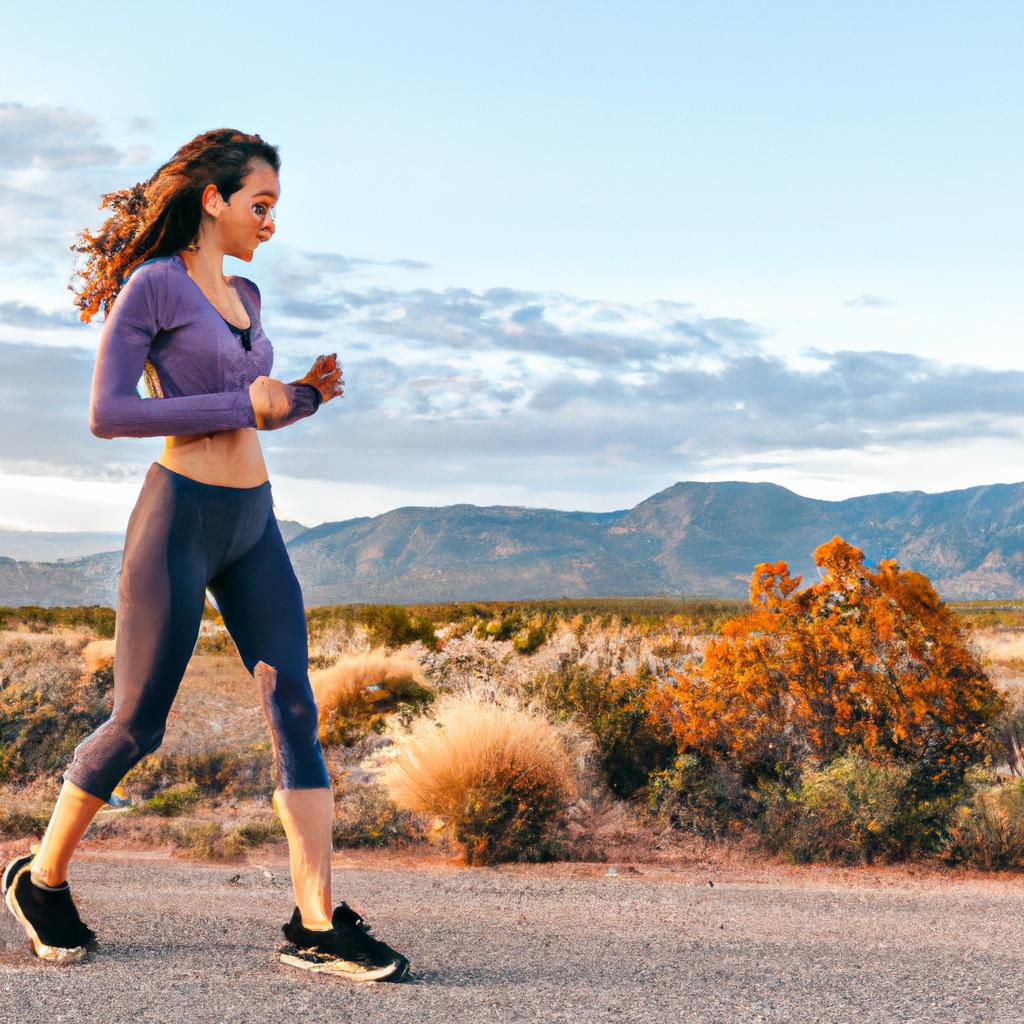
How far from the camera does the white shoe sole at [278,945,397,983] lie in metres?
4.11

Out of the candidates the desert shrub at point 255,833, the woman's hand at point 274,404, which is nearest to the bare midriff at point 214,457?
the woman's hand at point 274,404

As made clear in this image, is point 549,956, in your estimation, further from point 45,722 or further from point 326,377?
point 45,722

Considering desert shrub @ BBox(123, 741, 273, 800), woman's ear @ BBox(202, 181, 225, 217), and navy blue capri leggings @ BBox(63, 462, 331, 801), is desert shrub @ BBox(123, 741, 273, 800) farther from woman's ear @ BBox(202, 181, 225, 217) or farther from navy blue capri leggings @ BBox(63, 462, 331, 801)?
woman's ear @ BBox(202, 181, 225, 217)

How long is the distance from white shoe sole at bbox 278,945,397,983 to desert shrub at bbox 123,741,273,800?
241 inches

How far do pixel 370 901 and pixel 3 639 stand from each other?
12.6m

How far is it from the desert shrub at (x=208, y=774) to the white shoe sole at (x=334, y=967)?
6.12m

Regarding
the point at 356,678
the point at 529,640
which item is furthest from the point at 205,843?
the point at 529,640

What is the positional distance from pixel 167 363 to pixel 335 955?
7.44 feet

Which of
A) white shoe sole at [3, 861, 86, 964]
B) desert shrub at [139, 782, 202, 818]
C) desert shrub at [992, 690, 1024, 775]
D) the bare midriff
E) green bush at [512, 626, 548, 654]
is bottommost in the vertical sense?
desert shrub at [139, 782, 202, 818]

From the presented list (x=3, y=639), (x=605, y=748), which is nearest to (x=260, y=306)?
(x=605, y=748)

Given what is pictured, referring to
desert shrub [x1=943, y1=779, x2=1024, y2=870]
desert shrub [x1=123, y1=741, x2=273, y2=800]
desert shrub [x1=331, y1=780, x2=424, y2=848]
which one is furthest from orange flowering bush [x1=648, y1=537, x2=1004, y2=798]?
desert shrub [x1=123, y1=741, x2=273, y2=800]

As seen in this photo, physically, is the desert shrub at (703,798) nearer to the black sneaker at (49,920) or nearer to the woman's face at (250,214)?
the black sneaker at (49,920)

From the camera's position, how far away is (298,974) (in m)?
4.16

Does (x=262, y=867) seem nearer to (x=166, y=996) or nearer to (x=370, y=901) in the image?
(x=370, y=901)
